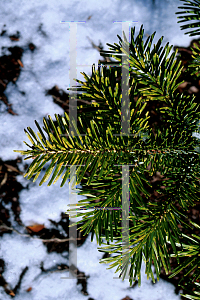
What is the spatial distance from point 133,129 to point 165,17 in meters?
0.74

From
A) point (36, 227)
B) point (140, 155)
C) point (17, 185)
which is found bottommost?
point (36, 227)

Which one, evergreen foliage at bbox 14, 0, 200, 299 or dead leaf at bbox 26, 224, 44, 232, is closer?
evergreen foliage at bbox 14, 0, 200, 299

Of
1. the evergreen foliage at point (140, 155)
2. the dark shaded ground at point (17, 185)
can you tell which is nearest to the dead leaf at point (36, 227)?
the dark shaded ground at point (17, 185)

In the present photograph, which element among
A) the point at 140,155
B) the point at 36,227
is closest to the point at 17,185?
the point at 36,227

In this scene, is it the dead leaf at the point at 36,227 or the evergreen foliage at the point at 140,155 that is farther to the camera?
the dead leaf at the point at 36,227

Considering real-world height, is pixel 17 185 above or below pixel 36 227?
above

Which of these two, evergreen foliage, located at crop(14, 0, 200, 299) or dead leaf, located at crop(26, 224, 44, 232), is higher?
evergreen foliage, located at crop(14, 0, 200, 299)

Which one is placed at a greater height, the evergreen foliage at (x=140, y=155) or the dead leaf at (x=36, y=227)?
the evergreen foliage at (x=140, y=155)

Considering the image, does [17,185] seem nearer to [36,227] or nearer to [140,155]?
[36,227]

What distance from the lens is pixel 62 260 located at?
0.98 m

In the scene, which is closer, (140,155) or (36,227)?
(140,155)

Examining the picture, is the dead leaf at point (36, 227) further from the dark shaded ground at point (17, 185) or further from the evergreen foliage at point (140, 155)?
the evergreen foliage at point (140, 155)

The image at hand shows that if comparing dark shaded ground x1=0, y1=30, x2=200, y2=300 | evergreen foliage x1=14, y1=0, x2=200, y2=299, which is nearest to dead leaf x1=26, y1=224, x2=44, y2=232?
dark shaded ground x1=0, y1=30, x2=200, y2=300

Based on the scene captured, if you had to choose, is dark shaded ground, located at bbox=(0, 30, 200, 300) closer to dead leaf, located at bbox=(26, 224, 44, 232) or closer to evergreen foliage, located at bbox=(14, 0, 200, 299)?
dead leaf, located at bbox=(26, 224, 44, 232)
